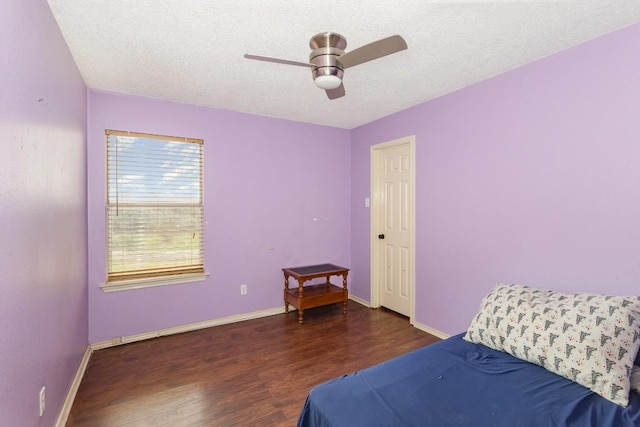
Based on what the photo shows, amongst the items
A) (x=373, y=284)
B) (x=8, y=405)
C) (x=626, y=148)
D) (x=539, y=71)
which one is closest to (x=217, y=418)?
(x=8, y=405)

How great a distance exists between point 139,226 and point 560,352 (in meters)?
3.54

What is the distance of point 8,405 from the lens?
3.77 feet

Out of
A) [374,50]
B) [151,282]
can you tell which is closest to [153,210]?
[151,282]

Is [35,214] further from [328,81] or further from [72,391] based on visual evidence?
[328,81]

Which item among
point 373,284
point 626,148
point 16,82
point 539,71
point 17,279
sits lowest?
point 373,284

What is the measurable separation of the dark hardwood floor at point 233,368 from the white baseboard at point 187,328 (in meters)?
0.07

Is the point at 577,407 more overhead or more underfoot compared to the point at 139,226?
more underfoot

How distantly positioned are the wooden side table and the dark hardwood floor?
191mm

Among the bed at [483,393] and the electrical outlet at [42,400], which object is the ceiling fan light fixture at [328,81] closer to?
the bed at [483,393]

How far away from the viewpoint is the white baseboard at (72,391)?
1.83m

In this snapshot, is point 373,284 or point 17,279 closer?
point 17,279

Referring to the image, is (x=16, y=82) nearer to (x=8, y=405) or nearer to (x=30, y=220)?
(x=30, y=220)

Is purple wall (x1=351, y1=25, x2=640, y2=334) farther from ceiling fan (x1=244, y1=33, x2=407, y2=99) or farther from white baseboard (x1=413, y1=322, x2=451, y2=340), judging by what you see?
ceiling fan (x1=244, y1=33, x2=407, y2=99)

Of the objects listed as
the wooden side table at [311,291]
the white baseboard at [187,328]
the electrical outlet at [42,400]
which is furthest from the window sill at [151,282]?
the electrical outlet at [42,400]
